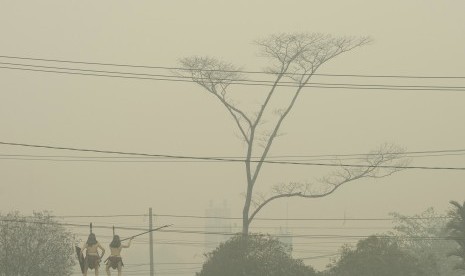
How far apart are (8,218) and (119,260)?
3019cm

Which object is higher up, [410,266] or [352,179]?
[352,179]

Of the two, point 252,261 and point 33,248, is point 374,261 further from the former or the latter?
point 33,248

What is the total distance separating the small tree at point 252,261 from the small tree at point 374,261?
2181 millimetres

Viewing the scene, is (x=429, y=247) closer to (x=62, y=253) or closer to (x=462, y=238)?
(x=462, y=238)

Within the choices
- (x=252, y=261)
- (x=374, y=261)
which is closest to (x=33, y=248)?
(x=252, y=261)

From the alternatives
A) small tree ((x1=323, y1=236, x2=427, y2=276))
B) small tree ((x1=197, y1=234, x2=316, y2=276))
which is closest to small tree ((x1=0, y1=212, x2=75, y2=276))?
small tree ((x1=197, y1=234, x2=316, y2=276))

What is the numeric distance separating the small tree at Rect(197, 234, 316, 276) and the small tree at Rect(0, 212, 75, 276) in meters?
10.5

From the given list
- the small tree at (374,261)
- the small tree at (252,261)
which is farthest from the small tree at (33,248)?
the small tree at (374,261)

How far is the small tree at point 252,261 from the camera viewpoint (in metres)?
46.6

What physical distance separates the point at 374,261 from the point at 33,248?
789 inches

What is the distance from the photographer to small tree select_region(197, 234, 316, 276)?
46594 millimetres

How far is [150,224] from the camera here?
2645 inches

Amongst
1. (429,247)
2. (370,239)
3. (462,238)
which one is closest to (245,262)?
(370,239)

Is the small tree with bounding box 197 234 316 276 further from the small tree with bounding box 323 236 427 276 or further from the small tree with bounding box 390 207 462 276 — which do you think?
the small tree with bounding box 390 207 462 276
